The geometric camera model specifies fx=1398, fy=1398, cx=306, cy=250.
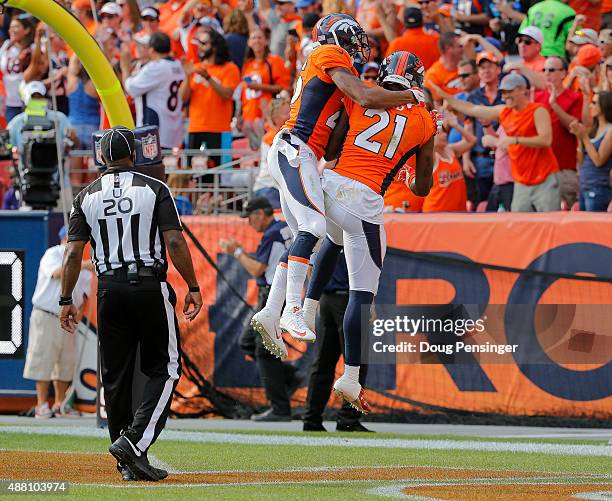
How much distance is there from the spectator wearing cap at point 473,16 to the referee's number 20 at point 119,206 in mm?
9549

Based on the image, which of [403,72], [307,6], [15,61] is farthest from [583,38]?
[15,61]

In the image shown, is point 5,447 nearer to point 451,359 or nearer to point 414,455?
point 414,455

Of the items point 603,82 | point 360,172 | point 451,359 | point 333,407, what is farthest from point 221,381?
point 360,172

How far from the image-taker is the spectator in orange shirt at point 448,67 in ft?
52.5

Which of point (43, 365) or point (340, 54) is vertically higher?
point (340, 54)

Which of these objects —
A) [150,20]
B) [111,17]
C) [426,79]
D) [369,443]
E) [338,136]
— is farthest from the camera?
[111,17]

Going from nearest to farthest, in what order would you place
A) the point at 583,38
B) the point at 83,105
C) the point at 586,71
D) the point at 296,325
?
the point at 296,325
the point at 586,71
the point at 583,38
the point at 83,105

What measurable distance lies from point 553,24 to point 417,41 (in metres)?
1.60

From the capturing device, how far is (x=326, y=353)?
13.5 m

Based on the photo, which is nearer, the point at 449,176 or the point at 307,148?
the point at 307,148

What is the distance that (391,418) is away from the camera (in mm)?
14812

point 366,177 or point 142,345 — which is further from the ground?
point 366,177

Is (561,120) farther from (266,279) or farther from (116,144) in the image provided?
(116,144)

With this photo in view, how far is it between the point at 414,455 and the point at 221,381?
4.50 meters
